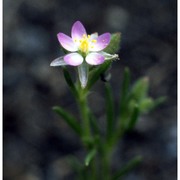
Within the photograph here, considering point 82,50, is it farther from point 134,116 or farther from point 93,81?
point 134,116

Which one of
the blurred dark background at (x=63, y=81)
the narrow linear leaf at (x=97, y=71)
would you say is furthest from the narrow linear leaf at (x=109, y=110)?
the blurred dark background at (x=63, y=81)

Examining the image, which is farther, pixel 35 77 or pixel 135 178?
pixel 35 77

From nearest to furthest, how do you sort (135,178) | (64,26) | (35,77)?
(135,178), (35,77), (64,26)

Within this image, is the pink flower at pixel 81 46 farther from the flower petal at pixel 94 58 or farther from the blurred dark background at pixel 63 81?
the blurred dark background at pixel 63 81

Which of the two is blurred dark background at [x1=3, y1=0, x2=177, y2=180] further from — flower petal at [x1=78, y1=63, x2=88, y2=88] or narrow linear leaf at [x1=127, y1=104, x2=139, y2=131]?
flower petal at [x1=78, y1=63, x2=88, y2=88]

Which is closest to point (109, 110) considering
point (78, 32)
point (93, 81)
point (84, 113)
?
point (84, 113)

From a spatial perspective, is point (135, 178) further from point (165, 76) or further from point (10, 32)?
point (10, 32)

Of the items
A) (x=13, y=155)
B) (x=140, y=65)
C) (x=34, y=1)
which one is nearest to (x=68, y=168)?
(x=13, y=155)
